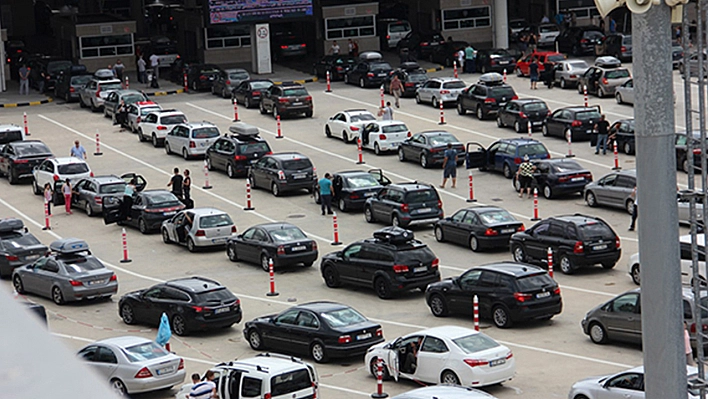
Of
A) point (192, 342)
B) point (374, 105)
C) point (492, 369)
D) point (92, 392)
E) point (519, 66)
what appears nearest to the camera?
point (92, 392)

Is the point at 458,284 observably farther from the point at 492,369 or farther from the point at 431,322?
the point at 492,369

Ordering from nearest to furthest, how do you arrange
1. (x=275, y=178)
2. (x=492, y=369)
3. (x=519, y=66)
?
(x=492, y=369) < (x=275, y=178) < (x=519, y=66)

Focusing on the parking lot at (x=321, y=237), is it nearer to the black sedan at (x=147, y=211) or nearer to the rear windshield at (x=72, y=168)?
the black sedan at (x=147, y=211)

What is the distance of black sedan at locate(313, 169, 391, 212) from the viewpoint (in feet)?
123

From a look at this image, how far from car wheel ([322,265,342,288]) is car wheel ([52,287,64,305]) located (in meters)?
6.62

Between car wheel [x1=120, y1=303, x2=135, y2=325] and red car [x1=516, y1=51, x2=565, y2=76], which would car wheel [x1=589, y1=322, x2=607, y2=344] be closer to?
car wheel [x1=120, y1=303, x2=135, y2=325]

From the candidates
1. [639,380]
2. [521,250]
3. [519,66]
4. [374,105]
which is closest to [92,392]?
[639,380]

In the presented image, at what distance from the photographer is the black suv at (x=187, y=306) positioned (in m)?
25.5

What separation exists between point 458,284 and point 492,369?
19.4 ft

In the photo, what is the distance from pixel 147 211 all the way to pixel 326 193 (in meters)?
5.69

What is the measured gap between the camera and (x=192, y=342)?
25.5m

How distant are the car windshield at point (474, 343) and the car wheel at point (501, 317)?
14.1ft

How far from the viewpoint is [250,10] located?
6538 centimetres

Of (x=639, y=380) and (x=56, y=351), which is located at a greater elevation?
(x=56, y=351)
